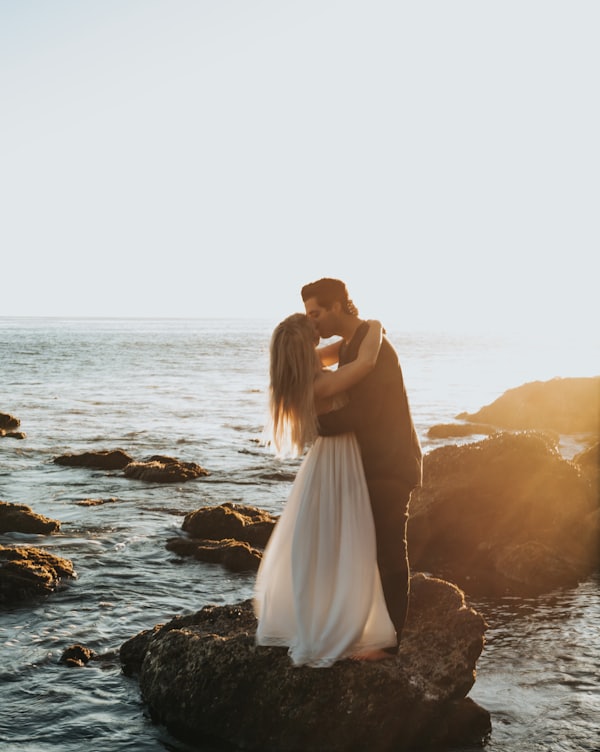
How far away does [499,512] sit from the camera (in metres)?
12.9

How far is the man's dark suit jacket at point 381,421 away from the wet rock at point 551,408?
76.0 ft

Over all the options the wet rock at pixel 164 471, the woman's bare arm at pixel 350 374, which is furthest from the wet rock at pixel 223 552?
the woman's bare arm at pixel 350 374

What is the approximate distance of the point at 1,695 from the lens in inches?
312

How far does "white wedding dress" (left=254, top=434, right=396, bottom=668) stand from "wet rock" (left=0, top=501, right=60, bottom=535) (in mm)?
8481

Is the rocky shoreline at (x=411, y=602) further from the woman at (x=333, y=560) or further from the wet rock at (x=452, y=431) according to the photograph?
the wet rock at (x=452, y=431)

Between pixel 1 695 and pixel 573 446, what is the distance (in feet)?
66.0

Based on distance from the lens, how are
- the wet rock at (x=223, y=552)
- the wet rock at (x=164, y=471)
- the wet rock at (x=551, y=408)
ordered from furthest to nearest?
the wet rock at (x=551, y=408)
the wet rock at (x=164, y=471)
the wet rock at (x=223, y=552)

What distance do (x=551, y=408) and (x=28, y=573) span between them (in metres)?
22.6

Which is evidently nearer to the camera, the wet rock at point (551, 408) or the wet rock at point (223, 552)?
the wet rock at point (223, 552)

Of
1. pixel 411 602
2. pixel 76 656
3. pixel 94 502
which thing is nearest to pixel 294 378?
pixel 411 602

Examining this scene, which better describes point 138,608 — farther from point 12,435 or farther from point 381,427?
point 12,435

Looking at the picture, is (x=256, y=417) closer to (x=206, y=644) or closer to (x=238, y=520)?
(x=238, y=520)

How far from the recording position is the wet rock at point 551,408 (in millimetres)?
28922

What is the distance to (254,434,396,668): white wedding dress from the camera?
6.37m
